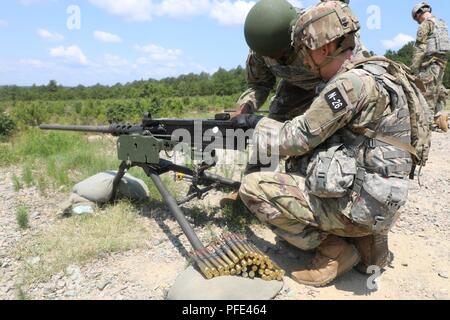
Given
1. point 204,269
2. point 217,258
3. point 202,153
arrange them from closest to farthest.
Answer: point 204,269 → point 217,258 → point 202,153

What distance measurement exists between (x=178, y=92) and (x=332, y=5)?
32171 mm

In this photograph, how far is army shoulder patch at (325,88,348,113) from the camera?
8.66 feet

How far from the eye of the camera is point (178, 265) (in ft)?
11.2

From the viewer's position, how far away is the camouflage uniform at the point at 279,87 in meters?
4.07

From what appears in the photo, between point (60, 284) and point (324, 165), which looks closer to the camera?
point (324, 165)

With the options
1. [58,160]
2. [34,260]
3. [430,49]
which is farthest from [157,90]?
[34,260]

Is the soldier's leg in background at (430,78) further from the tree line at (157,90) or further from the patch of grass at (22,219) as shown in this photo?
the tree line at (157,90)

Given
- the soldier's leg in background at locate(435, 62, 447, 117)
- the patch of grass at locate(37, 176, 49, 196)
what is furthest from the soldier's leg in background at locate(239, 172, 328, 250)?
the soldier's leg in background at locate(435, 62, 447, 117)

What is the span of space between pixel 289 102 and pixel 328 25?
5.87 feet

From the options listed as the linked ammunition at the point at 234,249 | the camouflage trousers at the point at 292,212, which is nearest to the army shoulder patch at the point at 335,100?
the camouflage trousers at the point at 292,212

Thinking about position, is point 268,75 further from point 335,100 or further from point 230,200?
point 335,100

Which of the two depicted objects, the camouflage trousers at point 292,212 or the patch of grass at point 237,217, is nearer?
the camouflage trousers at point 292,212

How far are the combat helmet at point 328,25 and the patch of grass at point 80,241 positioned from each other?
2305mm
